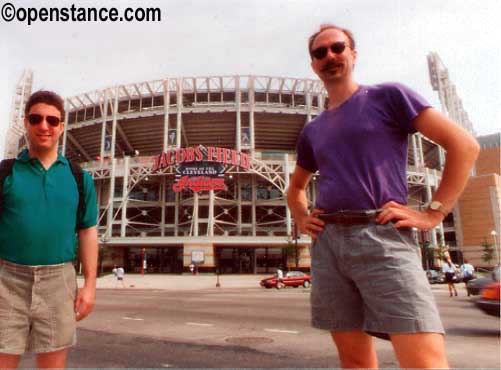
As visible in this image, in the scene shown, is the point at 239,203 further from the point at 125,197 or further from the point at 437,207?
the point at 437,207

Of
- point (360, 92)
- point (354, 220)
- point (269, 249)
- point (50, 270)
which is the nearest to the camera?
point (354, 220)

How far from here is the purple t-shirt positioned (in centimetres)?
208

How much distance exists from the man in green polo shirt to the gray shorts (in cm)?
154

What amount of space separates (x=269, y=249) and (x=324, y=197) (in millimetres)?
45979

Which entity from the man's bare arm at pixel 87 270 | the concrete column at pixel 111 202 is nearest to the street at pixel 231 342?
the man's bare arm at pixel 87 270

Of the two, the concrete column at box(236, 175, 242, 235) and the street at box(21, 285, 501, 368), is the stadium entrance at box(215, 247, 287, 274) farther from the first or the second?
the street at box(21, 285, 501, 368)

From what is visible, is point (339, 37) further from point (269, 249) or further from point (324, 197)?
point (269, 249)

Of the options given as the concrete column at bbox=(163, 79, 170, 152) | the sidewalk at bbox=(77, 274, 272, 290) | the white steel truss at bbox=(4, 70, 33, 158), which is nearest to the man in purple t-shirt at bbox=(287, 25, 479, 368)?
the sidewalk at bbox=(77, 274, 272, 290)

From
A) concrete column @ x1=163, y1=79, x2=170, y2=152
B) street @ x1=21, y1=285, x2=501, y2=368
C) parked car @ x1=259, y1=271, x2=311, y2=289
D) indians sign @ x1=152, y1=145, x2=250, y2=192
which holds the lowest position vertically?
parked car @ x1=259, y1=271, x2=311, y2=289

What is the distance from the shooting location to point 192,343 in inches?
249

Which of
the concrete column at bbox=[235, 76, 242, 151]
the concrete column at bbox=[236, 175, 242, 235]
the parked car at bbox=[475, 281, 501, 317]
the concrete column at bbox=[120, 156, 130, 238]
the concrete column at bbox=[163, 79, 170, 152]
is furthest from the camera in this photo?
the concrete column at bbox=[236, 175, 242, 235]

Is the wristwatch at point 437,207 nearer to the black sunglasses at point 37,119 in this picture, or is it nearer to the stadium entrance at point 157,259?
the black sunglasses at point 37,119

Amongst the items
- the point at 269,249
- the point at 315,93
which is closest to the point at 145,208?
the point at 269,249

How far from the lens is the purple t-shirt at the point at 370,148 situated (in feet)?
6.82
